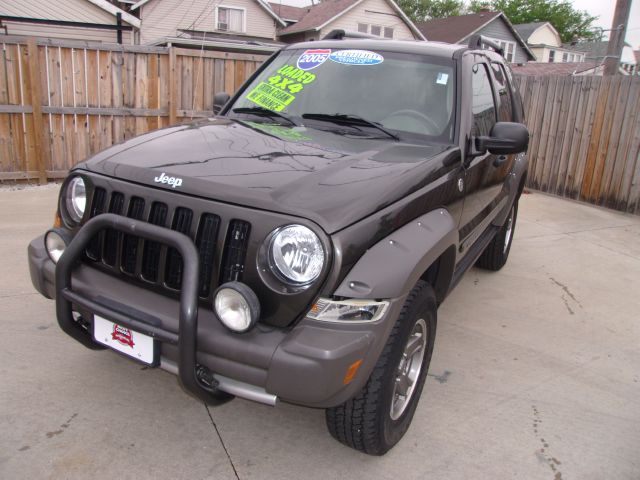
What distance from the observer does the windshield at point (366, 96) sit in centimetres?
323

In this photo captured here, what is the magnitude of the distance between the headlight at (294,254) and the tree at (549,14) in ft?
200

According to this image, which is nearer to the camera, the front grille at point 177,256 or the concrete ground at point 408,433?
the front grille at point 177,256

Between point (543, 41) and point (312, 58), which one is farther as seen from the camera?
point (543, 41)

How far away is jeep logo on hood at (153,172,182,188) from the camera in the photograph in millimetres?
2318

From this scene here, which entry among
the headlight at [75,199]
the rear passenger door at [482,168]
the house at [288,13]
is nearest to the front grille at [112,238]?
the headlight at [75,199]

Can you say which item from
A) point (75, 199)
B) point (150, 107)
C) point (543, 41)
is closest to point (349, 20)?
point (150, 107)

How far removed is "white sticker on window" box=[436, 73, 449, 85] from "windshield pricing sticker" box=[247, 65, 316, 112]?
0.80 meters

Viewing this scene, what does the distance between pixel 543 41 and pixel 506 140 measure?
1835 inches

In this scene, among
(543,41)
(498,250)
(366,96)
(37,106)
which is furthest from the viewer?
(543,41)

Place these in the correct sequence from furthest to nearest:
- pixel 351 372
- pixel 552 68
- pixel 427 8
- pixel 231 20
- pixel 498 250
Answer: pixel 427 8
pixel 552 68
pixel 231 20
pixel 498 250
pixel 351 372

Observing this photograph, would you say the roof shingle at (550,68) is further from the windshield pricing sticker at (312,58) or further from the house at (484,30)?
the windshield pricing sticker at (312,58)

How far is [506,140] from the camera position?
125 inches

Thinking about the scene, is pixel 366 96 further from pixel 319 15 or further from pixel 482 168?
pixel 319 15

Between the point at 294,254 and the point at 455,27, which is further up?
the point at 455,27
